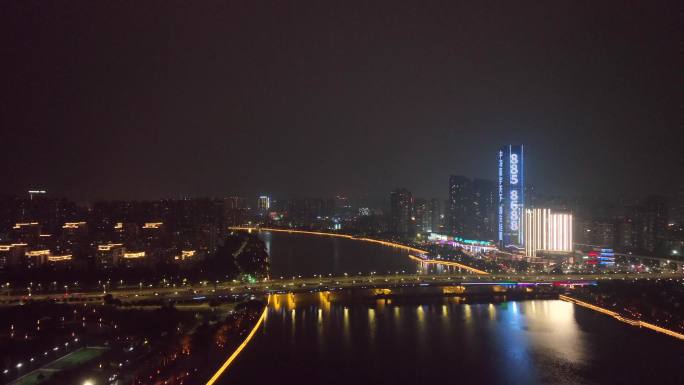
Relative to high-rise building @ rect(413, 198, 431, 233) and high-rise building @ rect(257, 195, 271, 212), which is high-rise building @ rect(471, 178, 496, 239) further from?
high-rise building @ rect(257, 195, 271, 212)

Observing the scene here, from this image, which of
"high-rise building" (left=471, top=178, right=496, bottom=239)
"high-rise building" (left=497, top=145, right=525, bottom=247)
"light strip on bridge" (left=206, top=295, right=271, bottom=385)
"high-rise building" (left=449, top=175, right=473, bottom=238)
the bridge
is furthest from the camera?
"high-rise building" (left=449, top=175, right=473, bottom=238)

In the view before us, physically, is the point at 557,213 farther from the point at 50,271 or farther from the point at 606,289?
the point at 50,271

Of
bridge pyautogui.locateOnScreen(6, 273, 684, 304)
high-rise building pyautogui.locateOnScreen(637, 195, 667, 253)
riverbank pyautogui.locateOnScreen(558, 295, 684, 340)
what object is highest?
high-rise building pyautogui.locateOnScreen(637, 195, 667, 253)

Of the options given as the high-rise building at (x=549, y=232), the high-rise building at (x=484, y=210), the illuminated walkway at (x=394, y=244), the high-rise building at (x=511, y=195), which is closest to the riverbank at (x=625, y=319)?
the illuminated walkway at (x=394, y=244)

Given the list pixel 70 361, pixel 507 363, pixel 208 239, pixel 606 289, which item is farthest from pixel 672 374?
pixel 208 239

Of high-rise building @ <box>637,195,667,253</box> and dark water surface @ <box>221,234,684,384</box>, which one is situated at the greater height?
high-rise building @ <box>637,195,667,253</box>

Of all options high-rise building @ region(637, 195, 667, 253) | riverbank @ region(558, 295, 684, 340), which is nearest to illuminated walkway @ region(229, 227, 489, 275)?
riverbank @ region(558, 295, 684, 340)

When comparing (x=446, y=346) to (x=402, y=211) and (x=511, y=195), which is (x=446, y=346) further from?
(x=402, y=211)
